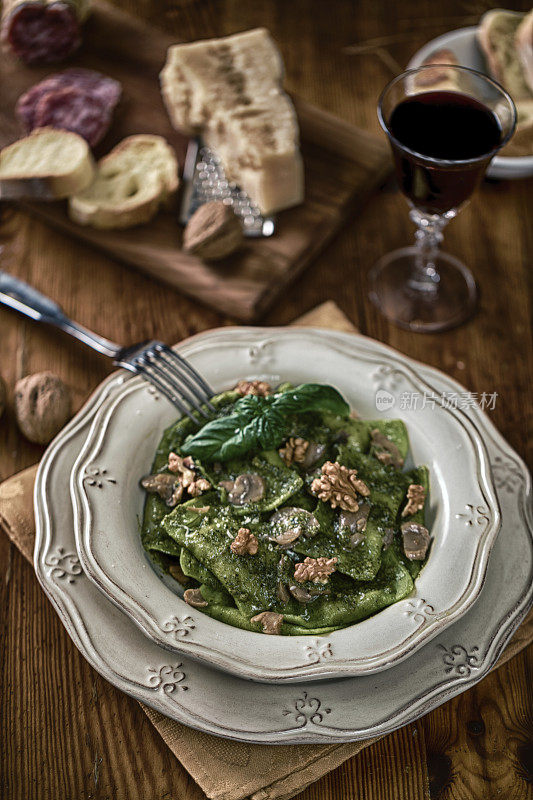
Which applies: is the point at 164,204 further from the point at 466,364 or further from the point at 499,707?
Result: the point at 499,707

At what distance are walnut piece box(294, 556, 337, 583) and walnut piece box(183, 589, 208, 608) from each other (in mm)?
238

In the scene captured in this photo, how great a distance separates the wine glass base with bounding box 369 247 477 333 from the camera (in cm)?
291

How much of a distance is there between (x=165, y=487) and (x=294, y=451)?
37 cm

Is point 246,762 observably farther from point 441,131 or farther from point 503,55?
point 503,55

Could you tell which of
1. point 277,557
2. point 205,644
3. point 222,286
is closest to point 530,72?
point 222,286

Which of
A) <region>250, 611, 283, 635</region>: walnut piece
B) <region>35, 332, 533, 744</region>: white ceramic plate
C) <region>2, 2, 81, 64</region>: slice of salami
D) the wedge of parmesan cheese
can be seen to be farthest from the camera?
<region>2, 2, 81, 64</region>: slice of salami

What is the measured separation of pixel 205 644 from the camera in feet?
5.96

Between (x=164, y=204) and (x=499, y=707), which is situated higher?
(x=164, y=204)

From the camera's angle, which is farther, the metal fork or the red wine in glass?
the red wine in glass

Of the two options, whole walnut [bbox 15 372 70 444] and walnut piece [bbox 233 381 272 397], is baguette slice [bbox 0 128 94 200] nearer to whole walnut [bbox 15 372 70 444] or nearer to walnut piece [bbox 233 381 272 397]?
whole walnut [bbox 15 372 70 444]

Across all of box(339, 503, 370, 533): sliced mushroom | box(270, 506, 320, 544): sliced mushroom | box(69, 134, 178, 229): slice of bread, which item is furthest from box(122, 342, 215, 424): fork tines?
box(69, 134, 178, 229): slice of bread

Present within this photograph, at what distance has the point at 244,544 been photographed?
198cm

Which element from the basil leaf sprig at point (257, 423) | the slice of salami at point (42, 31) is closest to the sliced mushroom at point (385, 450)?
the basil leaf sprig at point (257, 423)

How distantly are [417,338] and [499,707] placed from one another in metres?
1.31
